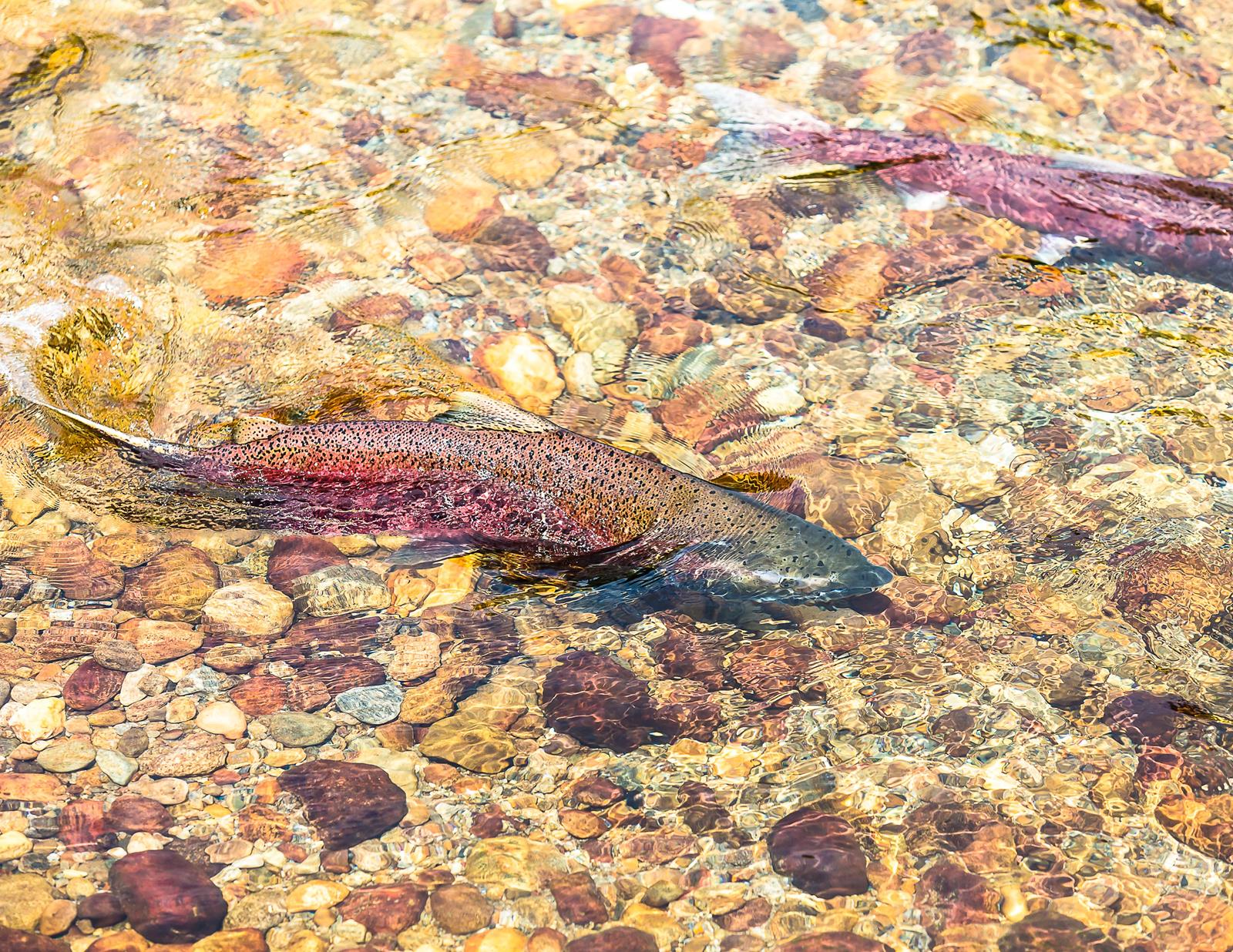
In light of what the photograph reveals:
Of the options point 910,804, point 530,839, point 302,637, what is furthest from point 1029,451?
point 302,637

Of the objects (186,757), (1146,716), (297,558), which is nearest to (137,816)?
(186,757)

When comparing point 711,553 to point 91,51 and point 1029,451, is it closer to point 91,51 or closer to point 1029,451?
point 1029,451

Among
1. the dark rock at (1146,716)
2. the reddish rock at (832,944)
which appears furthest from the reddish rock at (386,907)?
the dark rock at (1146,716)

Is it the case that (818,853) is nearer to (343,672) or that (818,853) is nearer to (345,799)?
(345,799)

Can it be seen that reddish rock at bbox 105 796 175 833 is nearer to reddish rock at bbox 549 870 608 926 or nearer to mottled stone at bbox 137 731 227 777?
mottled stone at bbox 137 731 227 777

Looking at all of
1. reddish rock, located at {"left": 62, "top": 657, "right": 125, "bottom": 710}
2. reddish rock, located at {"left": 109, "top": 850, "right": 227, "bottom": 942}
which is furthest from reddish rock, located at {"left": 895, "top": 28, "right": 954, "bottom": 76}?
reddish rock, located at {"left": 109, "top": 850, "right": 227, "bottom": 942}

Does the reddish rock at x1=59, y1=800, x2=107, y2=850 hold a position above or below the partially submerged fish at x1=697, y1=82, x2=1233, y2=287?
below
